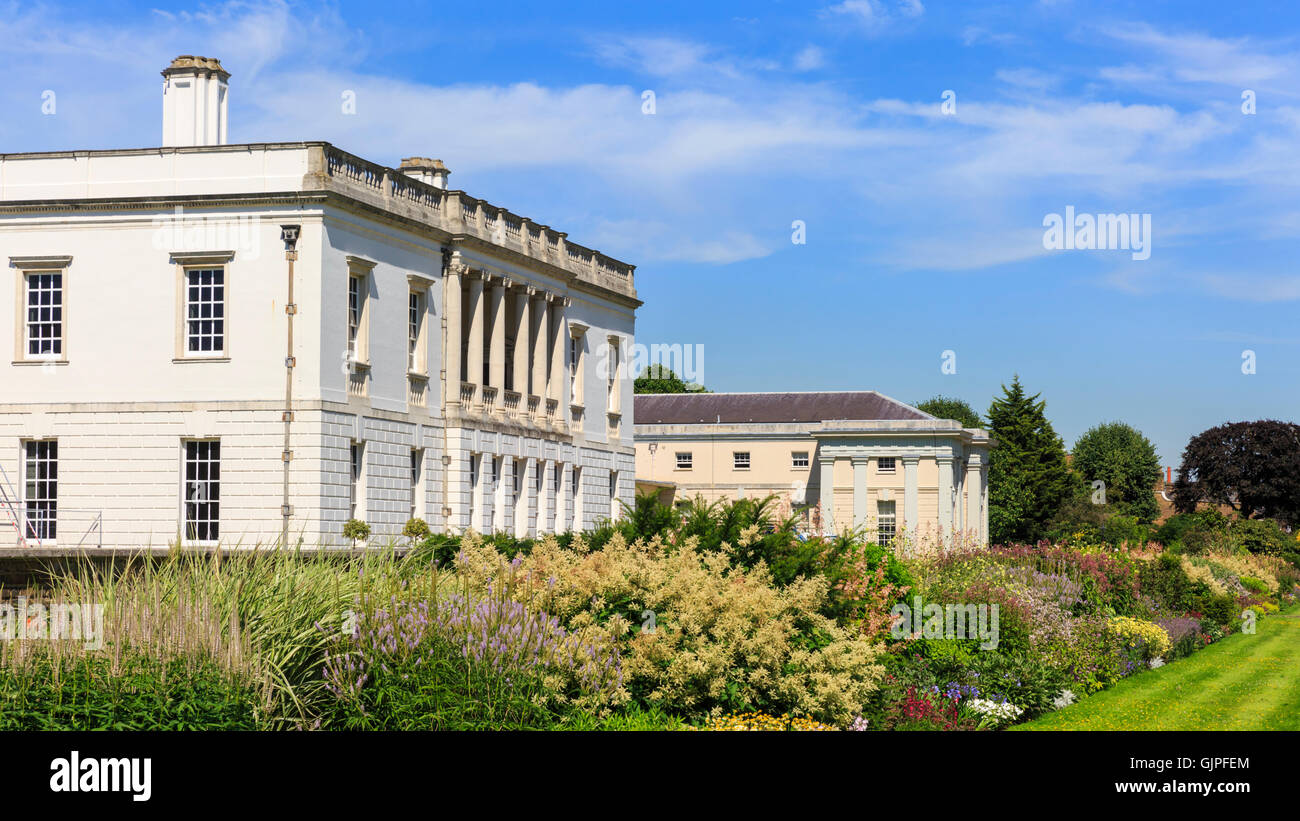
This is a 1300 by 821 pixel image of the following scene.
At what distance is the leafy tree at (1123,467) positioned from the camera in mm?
104812

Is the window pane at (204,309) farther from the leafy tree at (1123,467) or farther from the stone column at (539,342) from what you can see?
the leafy tree at (1123,467)

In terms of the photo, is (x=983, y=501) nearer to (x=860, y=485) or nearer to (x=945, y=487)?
(x=945, y=487)

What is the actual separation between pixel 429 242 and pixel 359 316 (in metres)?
5.06

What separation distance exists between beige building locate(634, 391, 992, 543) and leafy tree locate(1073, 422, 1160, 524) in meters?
12.0

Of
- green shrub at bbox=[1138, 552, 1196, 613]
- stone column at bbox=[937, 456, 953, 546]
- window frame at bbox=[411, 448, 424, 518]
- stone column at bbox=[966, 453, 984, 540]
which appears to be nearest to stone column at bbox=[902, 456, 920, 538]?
stone column at bbox=[937, 456, 953, 546]

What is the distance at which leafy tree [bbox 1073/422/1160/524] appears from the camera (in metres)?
105

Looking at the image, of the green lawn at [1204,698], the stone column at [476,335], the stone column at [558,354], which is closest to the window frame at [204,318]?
the stone column at [476,335]

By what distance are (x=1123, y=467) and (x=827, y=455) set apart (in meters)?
27.2

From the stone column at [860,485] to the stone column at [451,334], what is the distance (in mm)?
48259

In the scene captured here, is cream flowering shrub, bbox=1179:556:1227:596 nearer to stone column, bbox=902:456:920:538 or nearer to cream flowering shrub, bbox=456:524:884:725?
cream flowering shrub, bbox=456:524:884:725

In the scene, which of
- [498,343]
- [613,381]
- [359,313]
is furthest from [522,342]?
[359,313]

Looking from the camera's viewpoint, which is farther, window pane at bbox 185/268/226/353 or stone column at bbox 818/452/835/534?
stone column at bbox 818/452/835/534

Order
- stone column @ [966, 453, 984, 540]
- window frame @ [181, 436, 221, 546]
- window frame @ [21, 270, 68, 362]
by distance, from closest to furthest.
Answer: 1. window frame @ [181, 436, 221, 546]
2. window frame @ [21, 270, 68, 362]
3. stone column @ [966, 453, 984, 540]
